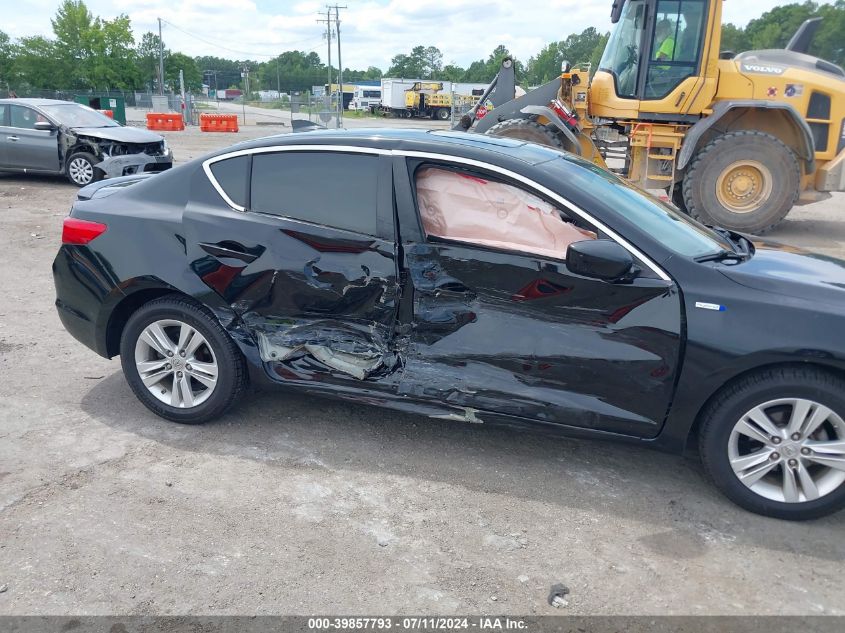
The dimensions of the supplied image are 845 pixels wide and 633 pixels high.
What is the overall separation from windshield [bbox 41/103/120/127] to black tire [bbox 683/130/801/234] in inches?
430

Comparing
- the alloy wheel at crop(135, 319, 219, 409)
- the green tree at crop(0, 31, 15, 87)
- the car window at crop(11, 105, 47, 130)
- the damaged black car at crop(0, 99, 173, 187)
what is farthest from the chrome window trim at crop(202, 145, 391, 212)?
the green tree at crop(0, 31, 15, 87)

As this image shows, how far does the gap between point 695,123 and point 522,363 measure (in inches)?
340

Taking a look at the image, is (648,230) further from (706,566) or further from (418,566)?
(418,566)

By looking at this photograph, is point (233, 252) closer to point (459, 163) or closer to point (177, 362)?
point (177, 362)

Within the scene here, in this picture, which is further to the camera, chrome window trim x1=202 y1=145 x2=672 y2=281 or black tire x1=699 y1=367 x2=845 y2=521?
chrome window trim x1=202 y1=145 x2=672 y2=281

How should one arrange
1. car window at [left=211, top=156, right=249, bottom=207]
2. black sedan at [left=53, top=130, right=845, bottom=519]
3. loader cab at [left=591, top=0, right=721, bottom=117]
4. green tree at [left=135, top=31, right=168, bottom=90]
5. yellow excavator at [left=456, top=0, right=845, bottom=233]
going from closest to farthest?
black sedan at [left=53, top=130, right=845, bottom=519], car window at [left=211, top=156, right=249, bottom=207], loader cab at [left=591, top=0, right=721, bottom=117], yellow excavator at [left=456, top=0, right=845, bottom=233], green tree at [left=135, top=31, right=168, bottom=90]

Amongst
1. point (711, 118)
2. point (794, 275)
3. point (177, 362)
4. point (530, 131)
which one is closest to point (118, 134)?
point (530, 131)

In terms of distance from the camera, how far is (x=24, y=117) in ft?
43.9

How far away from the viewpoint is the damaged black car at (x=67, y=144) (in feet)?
42.7

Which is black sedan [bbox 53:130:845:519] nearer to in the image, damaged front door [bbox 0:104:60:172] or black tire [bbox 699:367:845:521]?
black tire [bbox 699:367:845:521]

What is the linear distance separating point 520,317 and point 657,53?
8547 mm

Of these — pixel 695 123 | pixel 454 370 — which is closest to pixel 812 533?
pixel 454 370

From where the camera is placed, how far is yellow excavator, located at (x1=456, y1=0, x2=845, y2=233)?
10.3 m

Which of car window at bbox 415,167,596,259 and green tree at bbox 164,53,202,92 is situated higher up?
green tree at bbox 164,53,202,92
